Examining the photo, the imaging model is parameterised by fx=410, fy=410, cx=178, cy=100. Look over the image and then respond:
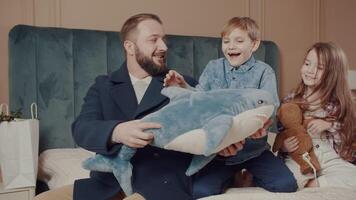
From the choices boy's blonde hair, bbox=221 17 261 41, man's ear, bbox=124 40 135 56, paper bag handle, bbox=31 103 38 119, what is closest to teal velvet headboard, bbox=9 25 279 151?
paper bag handle, bbox=31 103 38 119

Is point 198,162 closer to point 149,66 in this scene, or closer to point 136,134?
point 136,134

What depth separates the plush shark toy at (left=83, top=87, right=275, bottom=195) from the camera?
1.11 metres

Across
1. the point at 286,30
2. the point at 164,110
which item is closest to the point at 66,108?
the point at 164,110

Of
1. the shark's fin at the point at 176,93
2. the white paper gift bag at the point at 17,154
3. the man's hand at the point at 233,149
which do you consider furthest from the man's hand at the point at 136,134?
the white paper gift bag at the point at 17,154

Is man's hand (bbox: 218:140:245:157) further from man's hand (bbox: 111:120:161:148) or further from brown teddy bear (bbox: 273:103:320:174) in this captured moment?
brown teddy bear (bbox: 273:103:320:174)

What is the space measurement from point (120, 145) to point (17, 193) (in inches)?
30.3

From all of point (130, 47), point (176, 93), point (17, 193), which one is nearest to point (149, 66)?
point (130, 47)

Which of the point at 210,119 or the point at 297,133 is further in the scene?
the point at 297,133

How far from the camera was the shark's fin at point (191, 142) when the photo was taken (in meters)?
1.13

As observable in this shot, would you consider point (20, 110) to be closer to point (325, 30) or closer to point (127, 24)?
point (127, 24)

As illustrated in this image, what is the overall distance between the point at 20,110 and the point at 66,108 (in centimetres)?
24

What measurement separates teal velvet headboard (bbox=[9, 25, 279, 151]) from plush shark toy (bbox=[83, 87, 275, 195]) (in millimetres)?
1181

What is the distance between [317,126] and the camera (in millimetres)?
1611

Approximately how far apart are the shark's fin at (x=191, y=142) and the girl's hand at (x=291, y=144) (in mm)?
585
